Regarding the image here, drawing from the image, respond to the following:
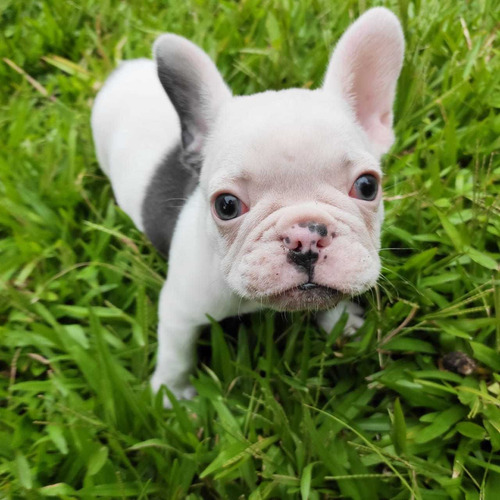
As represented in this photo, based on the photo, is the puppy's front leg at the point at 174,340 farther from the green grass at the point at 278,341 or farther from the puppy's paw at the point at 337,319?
the puppy's paw at the point at 337,319

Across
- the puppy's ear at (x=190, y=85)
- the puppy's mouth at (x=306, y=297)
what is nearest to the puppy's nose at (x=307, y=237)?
the puppy's mouth at (x=306, y=297)

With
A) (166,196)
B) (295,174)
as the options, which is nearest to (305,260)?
(295,174)

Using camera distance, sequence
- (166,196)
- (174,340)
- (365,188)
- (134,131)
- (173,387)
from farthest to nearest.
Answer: (134,131) → (166,196) → (173,387) → (174,340) → (365,188)

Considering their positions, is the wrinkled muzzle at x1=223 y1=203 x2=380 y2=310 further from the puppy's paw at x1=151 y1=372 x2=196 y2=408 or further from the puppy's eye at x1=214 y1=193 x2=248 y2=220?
the puppy's paw at x1=151 y1=372 x2=196 y2=408

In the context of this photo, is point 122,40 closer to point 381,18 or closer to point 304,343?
point 381,18

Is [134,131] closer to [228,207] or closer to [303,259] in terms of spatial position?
[228,207]

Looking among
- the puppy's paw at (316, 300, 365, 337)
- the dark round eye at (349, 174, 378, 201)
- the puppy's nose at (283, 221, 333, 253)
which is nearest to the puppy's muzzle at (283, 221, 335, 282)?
the puppy's nose at (283, 221, 333, 253)

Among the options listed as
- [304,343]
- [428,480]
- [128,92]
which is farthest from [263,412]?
[128,92]
